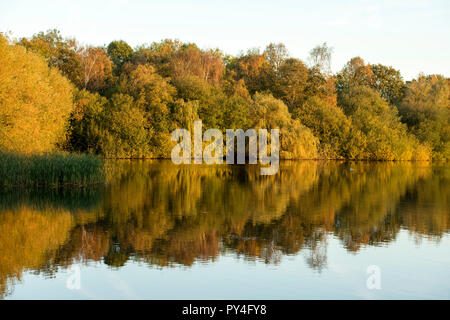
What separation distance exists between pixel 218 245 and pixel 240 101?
4776 cm

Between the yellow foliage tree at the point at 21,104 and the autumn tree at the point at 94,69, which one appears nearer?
the yellow foliage tree at the point at 21,104

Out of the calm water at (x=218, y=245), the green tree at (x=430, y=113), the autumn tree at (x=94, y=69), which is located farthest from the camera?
the green tree at (x=430, y=113)

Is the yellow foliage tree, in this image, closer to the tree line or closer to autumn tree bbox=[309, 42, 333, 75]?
the tree line

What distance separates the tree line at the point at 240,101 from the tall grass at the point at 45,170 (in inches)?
616

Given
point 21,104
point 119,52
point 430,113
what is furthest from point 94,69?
point 430,113

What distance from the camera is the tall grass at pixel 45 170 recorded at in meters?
22.6

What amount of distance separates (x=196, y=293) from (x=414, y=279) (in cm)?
458

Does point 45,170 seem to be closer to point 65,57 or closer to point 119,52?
point 65,57

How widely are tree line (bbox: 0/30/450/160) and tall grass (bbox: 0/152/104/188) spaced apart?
616 inches

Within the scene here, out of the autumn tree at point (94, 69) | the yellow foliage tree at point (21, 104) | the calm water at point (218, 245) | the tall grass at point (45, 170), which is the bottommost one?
the calm water at point (218, 245)

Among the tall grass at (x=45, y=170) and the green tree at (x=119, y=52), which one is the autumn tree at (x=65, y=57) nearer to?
the green tree at (x=119, y=52)

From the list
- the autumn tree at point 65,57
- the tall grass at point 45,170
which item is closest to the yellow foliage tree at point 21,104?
the tall grass at point 45,170

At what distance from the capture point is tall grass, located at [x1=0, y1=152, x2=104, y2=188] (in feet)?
74.2
